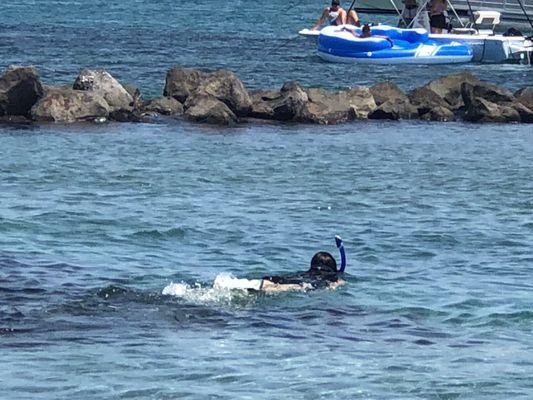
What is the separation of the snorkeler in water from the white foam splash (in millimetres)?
130

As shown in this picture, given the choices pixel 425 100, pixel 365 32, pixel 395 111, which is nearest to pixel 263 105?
pixel 395 111

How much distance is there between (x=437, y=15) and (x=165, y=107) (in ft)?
59.0

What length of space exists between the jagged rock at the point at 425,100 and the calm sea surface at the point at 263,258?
1.29m

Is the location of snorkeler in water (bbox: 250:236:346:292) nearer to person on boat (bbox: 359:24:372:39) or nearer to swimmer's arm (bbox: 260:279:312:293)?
swimmer's arm (bbox: 260:279:312:293)

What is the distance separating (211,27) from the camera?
70.9 meters

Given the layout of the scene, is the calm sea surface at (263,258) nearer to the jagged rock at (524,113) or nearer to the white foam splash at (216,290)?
the white foam splash at (216,290)

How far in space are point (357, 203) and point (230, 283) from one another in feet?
26.2

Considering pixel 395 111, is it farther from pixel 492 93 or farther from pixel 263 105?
pixel 263 105

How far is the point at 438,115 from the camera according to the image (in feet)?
124

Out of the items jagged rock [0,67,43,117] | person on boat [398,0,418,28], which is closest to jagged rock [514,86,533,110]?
jagged rock [0,67,43,117]

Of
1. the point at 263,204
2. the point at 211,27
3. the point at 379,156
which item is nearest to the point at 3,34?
the point at 211,27

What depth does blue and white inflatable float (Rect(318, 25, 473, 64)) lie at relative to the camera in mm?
49938

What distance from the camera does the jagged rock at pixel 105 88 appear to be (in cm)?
3556

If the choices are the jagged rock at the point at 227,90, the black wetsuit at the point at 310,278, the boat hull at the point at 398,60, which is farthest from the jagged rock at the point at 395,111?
the black wetsuit at the point at 310,278
